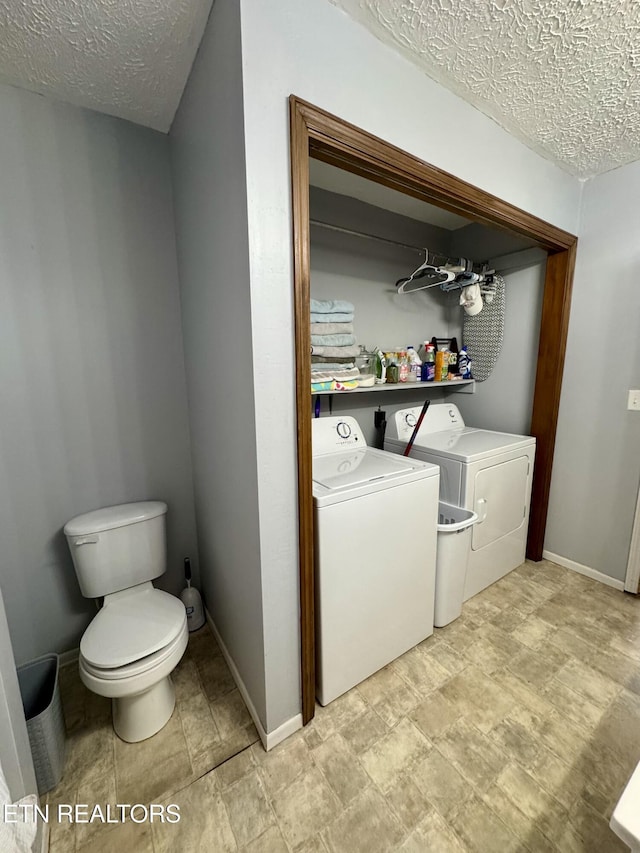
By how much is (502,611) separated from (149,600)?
1.92 m

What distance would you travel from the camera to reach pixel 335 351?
1862 mm

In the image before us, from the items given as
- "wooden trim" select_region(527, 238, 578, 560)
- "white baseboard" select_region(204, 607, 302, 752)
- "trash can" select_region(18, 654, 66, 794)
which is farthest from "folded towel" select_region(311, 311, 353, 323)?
"trash can" select_region(18, 654, 66, 794)

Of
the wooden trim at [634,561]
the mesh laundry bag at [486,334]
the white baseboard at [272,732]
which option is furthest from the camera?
the mesh laundry bag at [486,334]

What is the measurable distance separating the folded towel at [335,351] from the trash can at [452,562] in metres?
1.03

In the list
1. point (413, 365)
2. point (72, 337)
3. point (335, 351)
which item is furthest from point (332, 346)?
point (72, 337)

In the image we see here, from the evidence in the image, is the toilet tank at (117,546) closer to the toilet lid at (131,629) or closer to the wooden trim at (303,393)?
the toilet lid at (131,629)

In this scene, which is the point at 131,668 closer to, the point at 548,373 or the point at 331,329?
the point at 331,329

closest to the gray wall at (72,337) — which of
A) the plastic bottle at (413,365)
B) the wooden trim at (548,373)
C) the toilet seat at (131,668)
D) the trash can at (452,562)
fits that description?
the toilet seat at (131,668)

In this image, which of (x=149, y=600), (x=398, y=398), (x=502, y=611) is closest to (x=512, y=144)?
(x=398, y=398)

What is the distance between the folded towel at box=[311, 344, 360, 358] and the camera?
5.94 feet

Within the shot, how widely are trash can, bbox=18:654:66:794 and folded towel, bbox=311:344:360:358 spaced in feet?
5.78

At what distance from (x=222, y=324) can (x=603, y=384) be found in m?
2.29

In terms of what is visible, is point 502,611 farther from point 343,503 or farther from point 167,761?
point 167,761

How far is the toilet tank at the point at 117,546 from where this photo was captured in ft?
4.83
